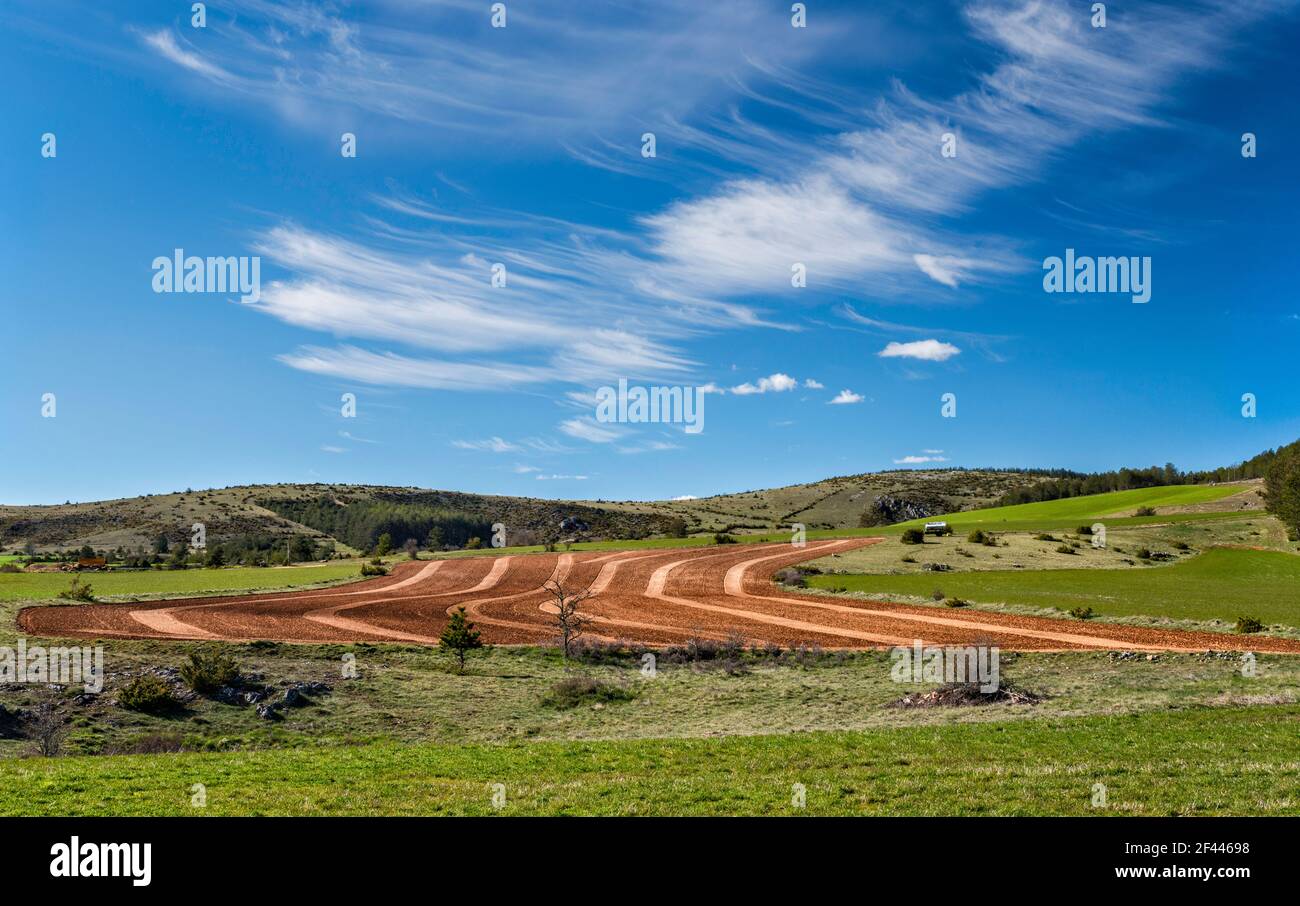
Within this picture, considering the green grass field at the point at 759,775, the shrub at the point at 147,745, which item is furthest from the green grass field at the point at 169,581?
the green grass field at the point at 759,775

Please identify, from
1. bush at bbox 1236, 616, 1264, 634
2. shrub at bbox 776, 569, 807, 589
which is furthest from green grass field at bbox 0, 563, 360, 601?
bush at bbox 1236, 616, 1264, 634

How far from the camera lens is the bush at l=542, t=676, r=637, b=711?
28484 mm

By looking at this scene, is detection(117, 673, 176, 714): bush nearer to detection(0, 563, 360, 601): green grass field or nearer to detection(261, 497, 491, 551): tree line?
detection(0, 563, 360, 601): green grass field

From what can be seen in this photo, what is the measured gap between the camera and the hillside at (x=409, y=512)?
130250 mm

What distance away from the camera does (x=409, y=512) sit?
138 metres

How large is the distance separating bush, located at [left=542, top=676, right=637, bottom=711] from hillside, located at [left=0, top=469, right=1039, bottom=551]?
92727 millimetres

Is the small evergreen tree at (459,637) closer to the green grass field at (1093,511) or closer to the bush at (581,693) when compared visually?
the bush at (581,693)

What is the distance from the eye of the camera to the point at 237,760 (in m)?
18.6

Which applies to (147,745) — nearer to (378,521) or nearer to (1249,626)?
(1249,626)

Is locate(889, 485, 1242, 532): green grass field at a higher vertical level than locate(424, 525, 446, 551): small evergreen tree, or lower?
higher

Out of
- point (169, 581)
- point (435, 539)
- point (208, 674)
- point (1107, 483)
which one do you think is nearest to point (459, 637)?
point (208, 674)
